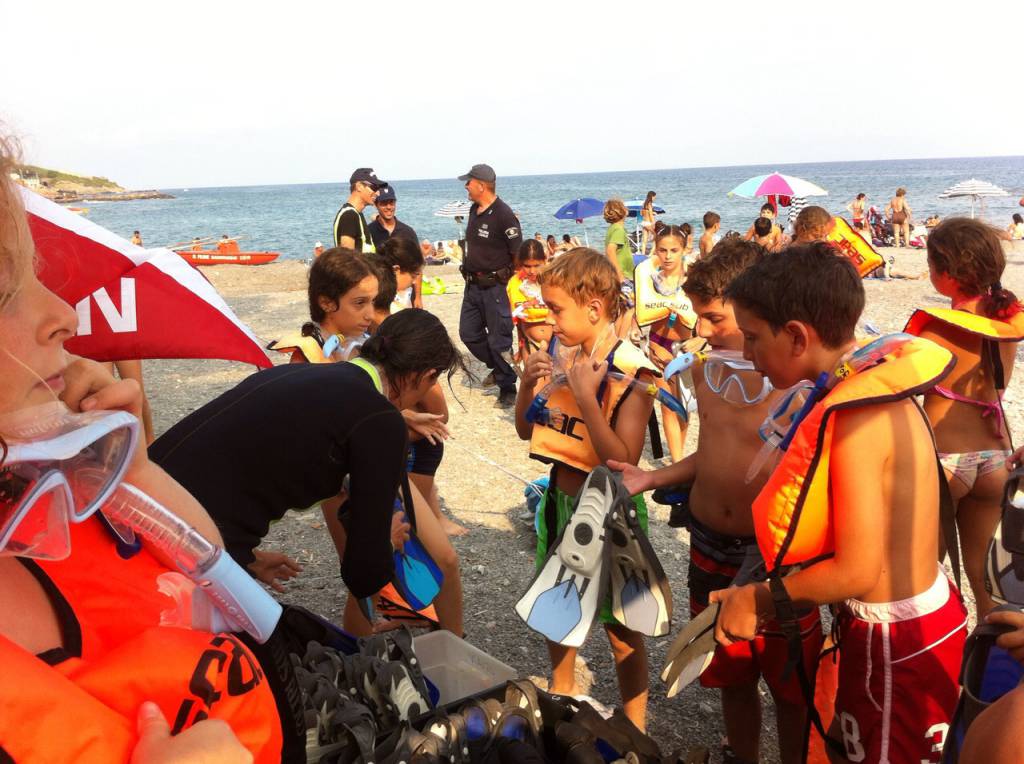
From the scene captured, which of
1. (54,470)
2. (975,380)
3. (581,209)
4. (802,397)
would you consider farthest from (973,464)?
(581,209)

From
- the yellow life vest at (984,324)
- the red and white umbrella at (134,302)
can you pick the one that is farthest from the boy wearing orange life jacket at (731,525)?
the red and white umbrella at (134,302)

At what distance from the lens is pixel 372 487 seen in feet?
8.54

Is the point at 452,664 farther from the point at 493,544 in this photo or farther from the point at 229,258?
the point at 229,258

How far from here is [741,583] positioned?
268 cm

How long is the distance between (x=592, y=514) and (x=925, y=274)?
60.1ft

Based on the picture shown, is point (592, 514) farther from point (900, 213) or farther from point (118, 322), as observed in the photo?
point (900, 213)

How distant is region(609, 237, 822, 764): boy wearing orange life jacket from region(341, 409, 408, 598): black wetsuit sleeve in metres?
0.95

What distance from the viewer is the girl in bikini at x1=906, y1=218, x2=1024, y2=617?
3.79 metres

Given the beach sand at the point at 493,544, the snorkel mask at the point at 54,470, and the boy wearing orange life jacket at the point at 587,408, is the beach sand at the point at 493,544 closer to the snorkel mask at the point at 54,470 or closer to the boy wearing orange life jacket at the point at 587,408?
the boy wearing orange life jacket at the point at 587,408

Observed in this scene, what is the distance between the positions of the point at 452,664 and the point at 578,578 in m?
0.64

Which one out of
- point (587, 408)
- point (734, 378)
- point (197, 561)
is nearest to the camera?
point (197, 561)

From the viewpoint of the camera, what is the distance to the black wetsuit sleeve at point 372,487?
2.58 meters

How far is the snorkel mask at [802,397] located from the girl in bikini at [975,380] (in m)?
1.62

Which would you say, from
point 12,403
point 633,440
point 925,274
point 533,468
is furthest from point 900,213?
point 12,403
